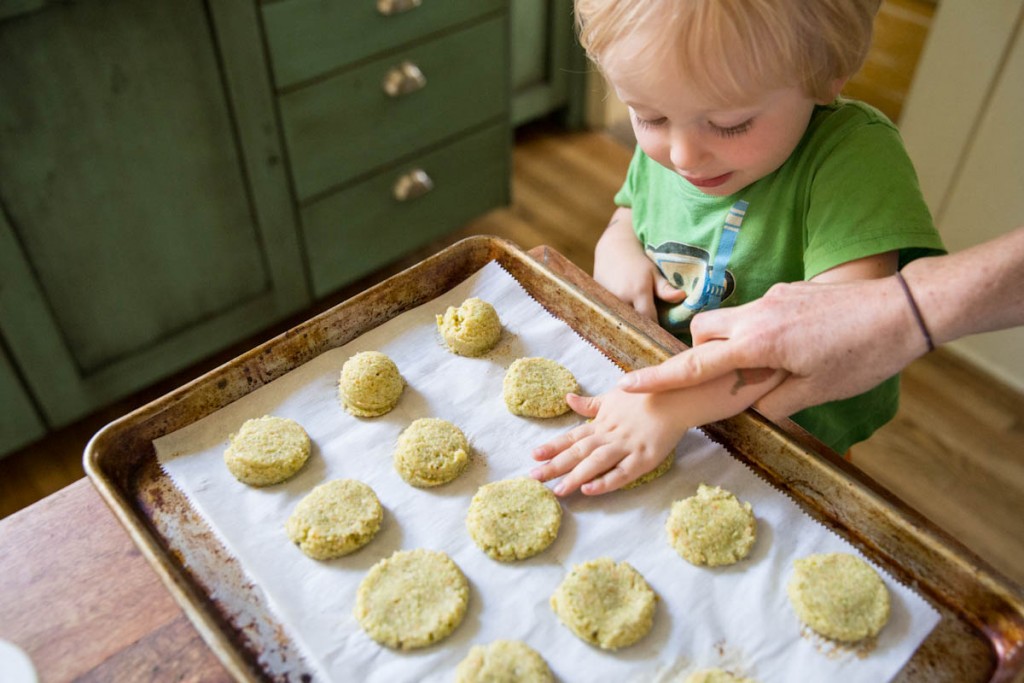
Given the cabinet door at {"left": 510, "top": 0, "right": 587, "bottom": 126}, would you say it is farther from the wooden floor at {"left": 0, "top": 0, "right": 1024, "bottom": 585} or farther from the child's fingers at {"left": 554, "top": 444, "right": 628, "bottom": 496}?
the child's fingers at {"left": 554, "top": 444, "right": 628, "bottom": 496}

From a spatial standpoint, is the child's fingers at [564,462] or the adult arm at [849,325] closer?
the adult arm at [849,325]

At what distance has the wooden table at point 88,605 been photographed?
1.99 ft

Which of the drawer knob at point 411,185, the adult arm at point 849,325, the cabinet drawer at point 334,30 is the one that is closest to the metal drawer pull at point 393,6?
the cabinet drawer at point 334,30

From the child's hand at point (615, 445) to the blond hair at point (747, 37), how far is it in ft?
0.96

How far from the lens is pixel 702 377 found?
74 cm

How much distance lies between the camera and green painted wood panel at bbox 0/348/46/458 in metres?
1.50

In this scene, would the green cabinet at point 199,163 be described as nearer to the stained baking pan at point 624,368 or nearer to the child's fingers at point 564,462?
the stained baking pan at point 624,368

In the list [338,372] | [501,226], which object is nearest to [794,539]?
[338,372]

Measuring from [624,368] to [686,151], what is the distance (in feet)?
0.79

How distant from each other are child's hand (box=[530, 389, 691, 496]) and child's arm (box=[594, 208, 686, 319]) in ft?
0.56

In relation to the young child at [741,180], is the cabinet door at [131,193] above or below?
below

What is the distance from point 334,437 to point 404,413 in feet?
0.26

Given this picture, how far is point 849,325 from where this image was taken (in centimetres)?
70

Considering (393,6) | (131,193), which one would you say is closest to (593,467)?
(131,193)
